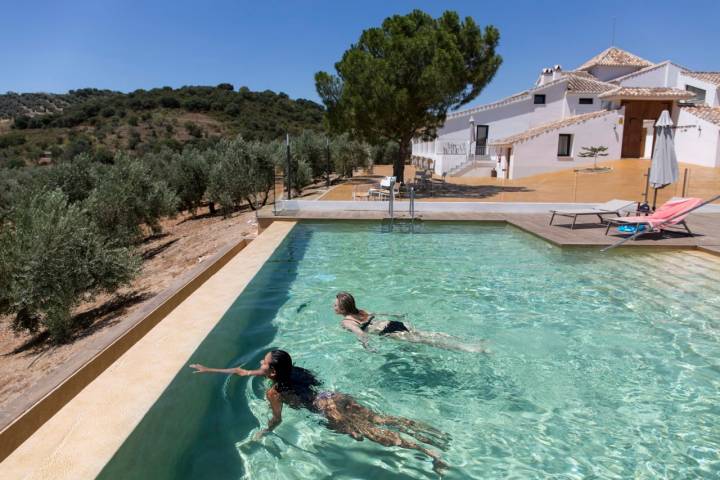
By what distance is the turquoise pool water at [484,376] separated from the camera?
359 cm

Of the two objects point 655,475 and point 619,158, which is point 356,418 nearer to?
point 655,475

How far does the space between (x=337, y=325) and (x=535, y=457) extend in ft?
10.1

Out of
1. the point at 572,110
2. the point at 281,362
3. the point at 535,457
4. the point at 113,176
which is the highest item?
the point at 572,110

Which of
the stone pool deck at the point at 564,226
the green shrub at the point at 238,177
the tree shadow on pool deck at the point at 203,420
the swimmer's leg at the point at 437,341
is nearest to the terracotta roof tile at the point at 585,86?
the stone pool deck at the point at 564,226

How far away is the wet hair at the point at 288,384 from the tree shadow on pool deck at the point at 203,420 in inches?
13.9

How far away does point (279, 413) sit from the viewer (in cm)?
404

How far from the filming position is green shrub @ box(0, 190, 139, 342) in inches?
328

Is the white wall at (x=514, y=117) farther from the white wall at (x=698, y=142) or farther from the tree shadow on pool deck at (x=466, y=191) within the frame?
the tree shadow on pool deck at (x=466, y=191)

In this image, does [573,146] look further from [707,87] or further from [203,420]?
[203,420]

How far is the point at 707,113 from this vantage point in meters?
25.0

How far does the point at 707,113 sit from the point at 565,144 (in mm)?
6744

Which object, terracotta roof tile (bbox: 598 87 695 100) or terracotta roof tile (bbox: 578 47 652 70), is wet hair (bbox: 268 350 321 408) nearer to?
terracotta roof tile (bbox: 598 87 695 100)

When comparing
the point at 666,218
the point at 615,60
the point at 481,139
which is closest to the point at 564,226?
the point at 666,218

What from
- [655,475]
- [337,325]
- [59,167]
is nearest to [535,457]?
[655,475]
